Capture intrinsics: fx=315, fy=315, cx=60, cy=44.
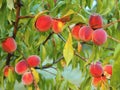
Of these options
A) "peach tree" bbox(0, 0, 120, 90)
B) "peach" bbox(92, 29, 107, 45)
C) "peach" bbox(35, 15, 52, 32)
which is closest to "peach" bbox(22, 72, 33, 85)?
"peach tree" bbox(0, 0, 120, 90)

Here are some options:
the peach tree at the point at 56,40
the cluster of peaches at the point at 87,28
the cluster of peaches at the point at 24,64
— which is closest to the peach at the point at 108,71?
the peach tree at the point at 56,40

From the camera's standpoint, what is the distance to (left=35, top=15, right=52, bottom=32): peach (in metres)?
0.87

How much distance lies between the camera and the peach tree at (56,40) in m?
0.81

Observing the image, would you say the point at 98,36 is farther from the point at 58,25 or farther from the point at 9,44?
the point at 9,44

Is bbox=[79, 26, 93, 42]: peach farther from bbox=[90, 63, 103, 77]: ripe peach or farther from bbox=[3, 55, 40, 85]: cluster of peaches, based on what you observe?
bbox=[3, 55, 40, 85]: cluster of peaches

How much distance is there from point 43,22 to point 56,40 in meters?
0.37

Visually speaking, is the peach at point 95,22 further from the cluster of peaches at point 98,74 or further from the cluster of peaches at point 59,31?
the cluster of peaches at point 98,74

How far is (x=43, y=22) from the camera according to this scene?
2.82ft

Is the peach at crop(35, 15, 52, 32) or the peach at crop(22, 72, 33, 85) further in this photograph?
the peach at crop(22, 72, 33, 85)

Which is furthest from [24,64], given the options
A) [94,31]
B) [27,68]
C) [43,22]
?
[94,31]

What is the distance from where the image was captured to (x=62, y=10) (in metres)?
0.97

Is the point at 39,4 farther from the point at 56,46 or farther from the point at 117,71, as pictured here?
the point at 117,71

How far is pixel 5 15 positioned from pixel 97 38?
31 centimetres

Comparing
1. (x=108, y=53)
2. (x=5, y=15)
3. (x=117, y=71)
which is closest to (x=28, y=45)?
(x=5, y=15)
